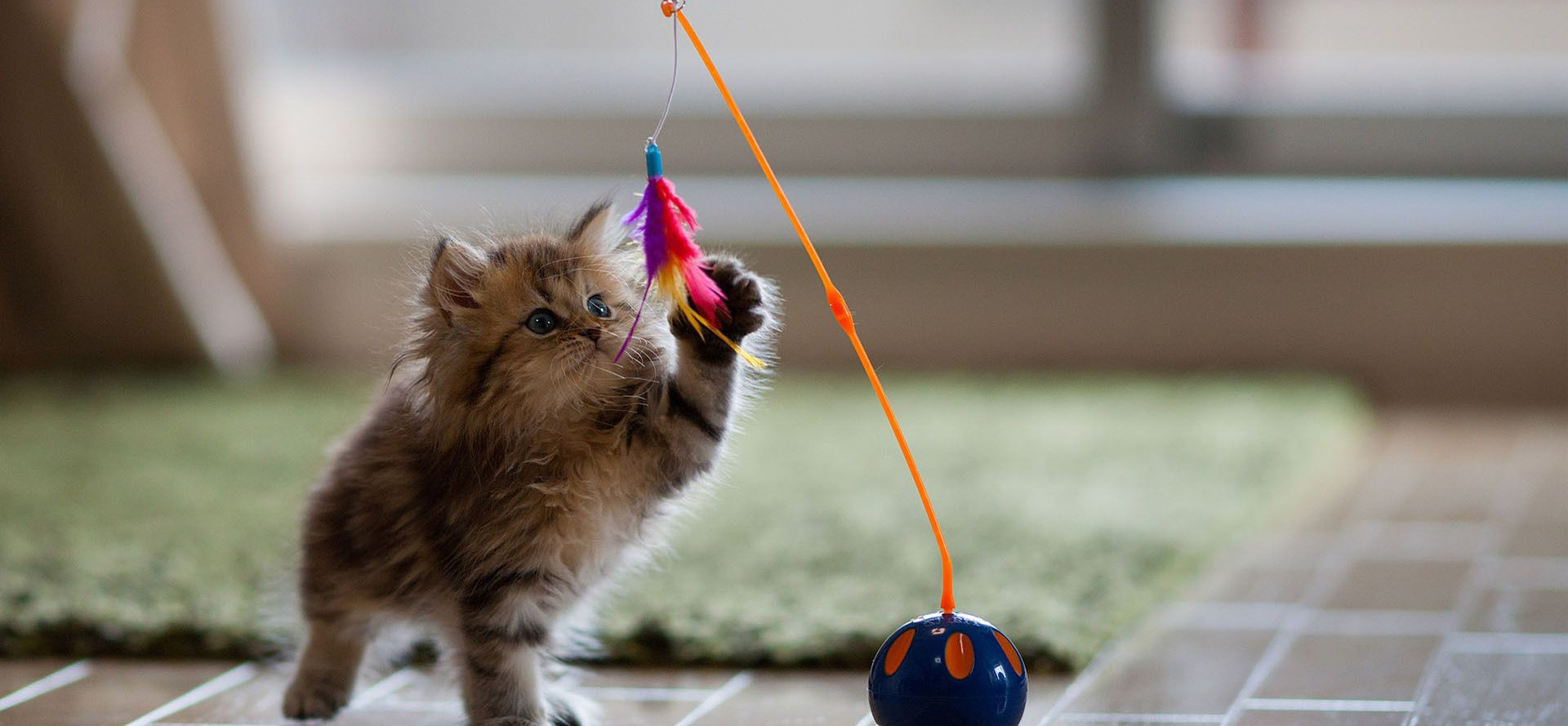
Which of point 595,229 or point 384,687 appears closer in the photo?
point 595,229

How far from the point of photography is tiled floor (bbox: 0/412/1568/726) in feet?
5.12

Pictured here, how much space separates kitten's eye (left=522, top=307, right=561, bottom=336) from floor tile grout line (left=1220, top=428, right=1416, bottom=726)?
741 mm

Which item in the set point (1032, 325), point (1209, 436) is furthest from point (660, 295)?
point (1032, 325)

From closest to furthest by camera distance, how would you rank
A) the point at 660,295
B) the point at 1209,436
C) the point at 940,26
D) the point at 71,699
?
1. the point at 660,295
2. the point at 71,699
3. the point at 1209,436
4. the point at 940,26

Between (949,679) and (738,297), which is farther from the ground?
(738,297)

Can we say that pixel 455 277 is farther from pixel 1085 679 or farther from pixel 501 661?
pixel 1085 679

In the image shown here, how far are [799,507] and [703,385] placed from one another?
4.13 ft

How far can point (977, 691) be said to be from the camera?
4.32 feet

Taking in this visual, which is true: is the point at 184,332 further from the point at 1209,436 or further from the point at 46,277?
the point at 1209,436

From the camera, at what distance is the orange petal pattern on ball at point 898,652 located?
4.42ft

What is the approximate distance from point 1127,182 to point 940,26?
882 millimetres

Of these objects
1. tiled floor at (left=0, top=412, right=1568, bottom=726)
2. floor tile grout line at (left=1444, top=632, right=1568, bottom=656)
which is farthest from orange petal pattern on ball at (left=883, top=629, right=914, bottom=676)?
floor tile grout line at (left=1444, top=632, right=1568, bottom=656)

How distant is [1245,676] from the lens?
168 centimetres

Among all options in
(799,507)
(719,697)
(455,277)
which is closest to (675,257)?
(455,277)
